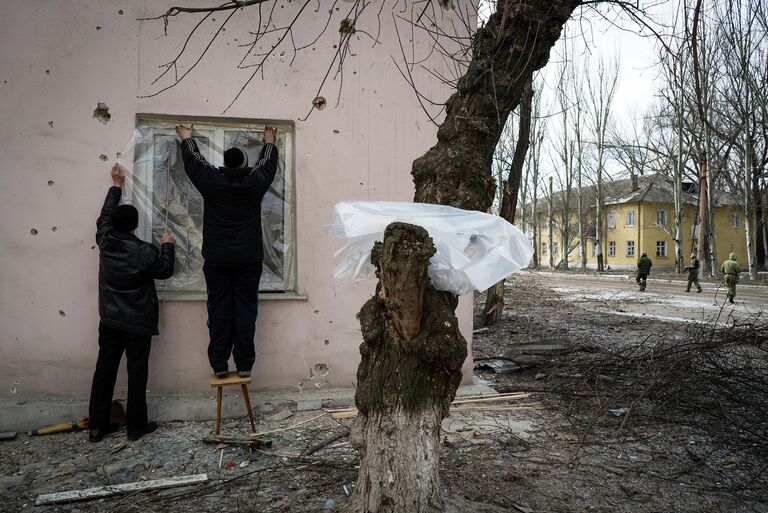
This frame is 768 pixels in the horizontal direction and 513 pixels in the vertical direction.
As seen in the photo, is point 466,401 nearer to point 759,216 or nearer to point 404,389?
point 404,389

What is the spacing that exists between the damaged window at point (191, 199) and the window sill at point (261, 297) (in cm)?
2

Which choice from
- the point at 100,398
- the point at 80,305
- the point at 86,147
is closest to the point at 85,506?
the point at 100,398

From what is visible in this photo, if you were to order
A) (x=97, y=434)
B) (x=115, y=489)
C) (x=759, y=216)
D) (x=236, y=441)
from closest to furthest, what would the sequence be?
(x=115, y=489) → (x=236, y=441) → (x=97, y=434) → (x=759, y=216)

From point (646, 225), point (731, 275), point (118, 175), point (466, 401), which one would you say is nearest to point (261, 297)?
point (118, 175)

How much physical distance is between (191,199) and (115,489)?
2527 mm

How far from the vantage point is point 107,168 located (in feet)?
14.2

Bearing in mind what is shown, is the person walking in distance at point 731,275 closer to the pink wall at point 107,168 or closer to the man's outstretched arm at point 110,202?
the pink wall at point 107,168

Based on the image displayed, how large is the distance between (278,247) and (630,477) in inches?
133

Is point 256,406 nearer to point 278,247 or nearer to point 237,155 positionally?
point 278,247

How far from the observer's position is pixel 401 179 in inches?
190

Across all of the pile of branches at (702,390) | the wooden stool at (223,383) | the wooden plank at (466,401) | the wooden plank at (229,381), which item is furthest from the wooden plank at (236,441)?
the pile of branches at (702,390)

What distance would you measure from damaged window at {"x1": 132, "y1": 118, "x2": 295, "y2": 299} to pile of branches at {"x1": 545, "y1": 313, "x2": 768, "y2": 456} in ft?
10.4

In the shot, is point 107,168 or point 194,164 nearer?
point 194,164

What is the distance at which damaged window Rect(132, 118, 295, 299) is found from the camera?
14.5 feet
